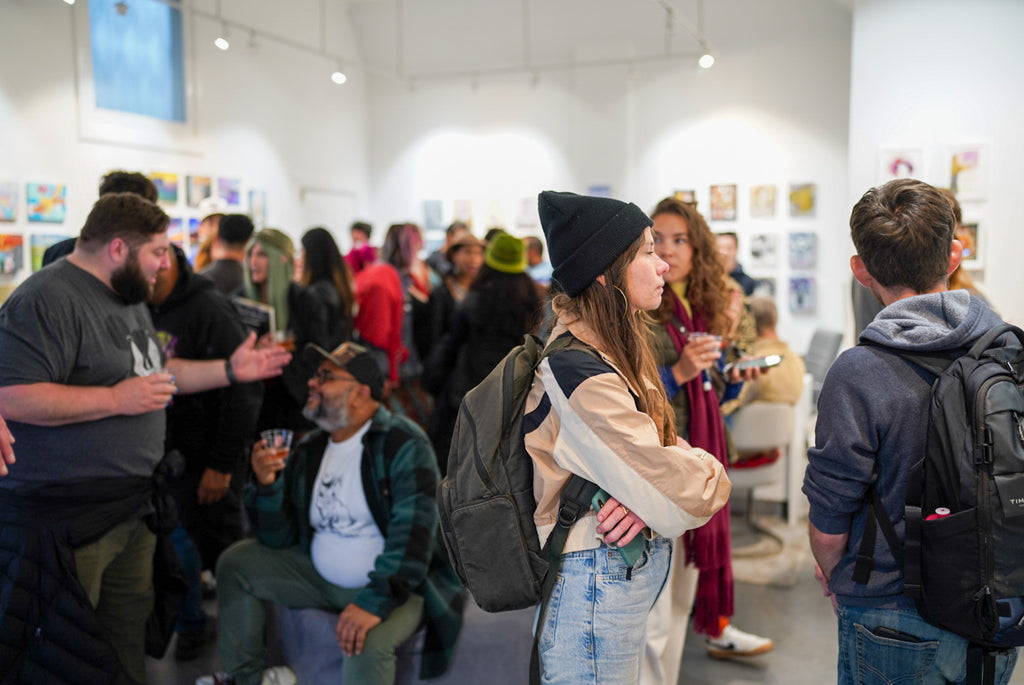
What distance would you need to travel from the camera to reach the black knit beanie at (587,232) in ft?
5.86

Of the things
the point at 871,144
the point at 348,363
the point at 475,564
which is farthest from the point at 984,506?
the point at 871,144

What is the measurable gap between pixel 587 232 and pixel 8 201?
5511mm

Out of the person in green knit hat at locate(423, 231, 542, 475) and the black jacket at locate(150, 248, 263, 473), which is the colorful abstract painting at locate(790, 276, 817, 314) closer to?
the person in green knit hat at locate(423, 231, 542, 475)

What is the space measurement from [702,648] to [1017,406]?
2.34 metres

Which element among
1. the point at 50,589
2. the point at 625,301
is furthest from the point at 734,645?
the point at 50,589

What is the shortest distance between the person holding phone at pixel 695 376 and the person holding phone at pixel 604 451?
3.09 feet

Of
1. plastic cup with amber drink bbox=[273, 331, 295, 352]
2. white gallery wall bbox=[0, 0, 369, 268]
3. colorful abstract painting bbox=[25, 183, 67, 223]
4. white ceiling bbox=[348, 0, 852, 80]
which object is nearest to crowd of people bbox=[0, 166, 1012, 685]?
plastic cup with amber drink bbox=[273, 331, 295, 352]

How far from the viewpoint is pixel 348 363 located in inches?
117

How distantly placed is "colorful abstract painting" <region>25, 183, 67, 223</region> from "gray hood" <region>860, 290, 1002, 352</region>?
19.8 feet

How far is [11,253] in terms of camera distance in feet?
19.1

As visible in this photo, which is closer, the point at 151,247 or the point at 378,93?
the point at 151,247

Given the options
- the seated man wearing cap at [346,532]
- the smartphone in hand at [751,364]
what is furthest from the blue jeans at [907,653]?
the seated man wearing cap at [346,532]

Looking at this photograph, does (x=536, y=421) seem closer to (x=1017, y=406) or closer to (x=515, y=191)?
(x=1017, y=406)

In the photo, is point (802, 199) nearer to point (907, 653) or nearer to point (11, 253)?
point (11, 253)
